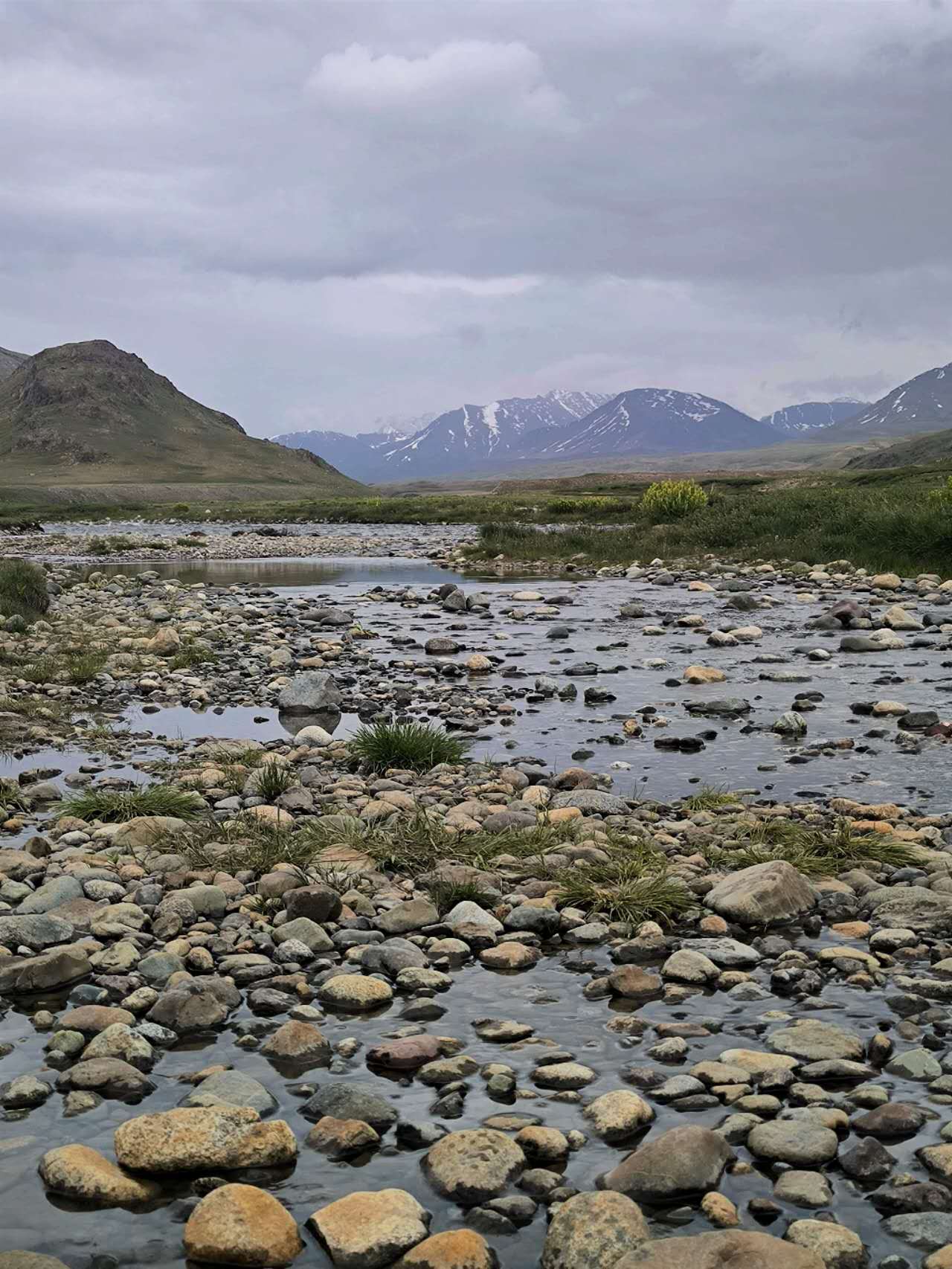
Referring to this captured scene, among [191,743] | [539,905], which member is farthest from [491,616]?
[539,905]

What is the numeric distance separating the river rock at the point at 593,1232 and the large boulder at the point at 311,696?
10405mm

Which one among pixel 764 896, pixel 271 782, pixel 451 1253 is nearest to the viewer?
pixel 451 1253

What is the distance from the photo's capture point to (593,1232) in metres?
3.70

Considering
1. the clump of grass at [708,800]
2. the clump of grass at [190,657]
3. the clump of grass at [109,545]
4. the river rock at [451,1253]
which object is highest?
the clump of grass at [109,545]

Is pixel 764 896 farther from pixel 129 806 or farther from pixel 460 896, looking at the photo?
pixel 129 806

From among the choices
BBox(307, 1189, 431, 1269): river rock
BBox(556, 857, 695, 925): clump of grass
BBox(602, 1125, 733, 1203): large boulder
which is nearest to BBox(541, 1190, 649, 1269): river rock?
BBox(602, 1125, 733, 1203): large boulder

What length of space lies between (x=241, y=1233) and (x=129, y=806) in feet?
18.4

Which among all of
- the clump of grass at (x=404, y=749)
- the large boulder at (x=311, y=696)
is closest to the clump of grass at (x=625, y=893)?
the clump of grass at (x=404, y=749)

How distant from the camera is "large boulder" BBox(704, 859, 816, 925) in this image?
21.9 feet

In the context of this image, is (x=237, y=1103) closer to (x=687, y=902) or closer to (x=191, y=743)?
(x=687, y=902)

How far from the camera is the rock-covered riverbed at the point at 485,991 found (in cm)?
391

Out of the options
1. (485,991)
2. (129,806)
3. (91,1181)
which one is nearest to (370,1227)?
(91,1181)

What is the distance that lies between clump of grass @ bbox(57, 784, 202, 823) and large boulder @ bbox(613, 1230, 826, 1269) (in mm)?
6022

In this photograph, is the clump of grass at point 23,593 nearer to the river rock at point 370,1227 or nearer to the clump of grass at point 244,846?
the clump of grass at point 244,846
